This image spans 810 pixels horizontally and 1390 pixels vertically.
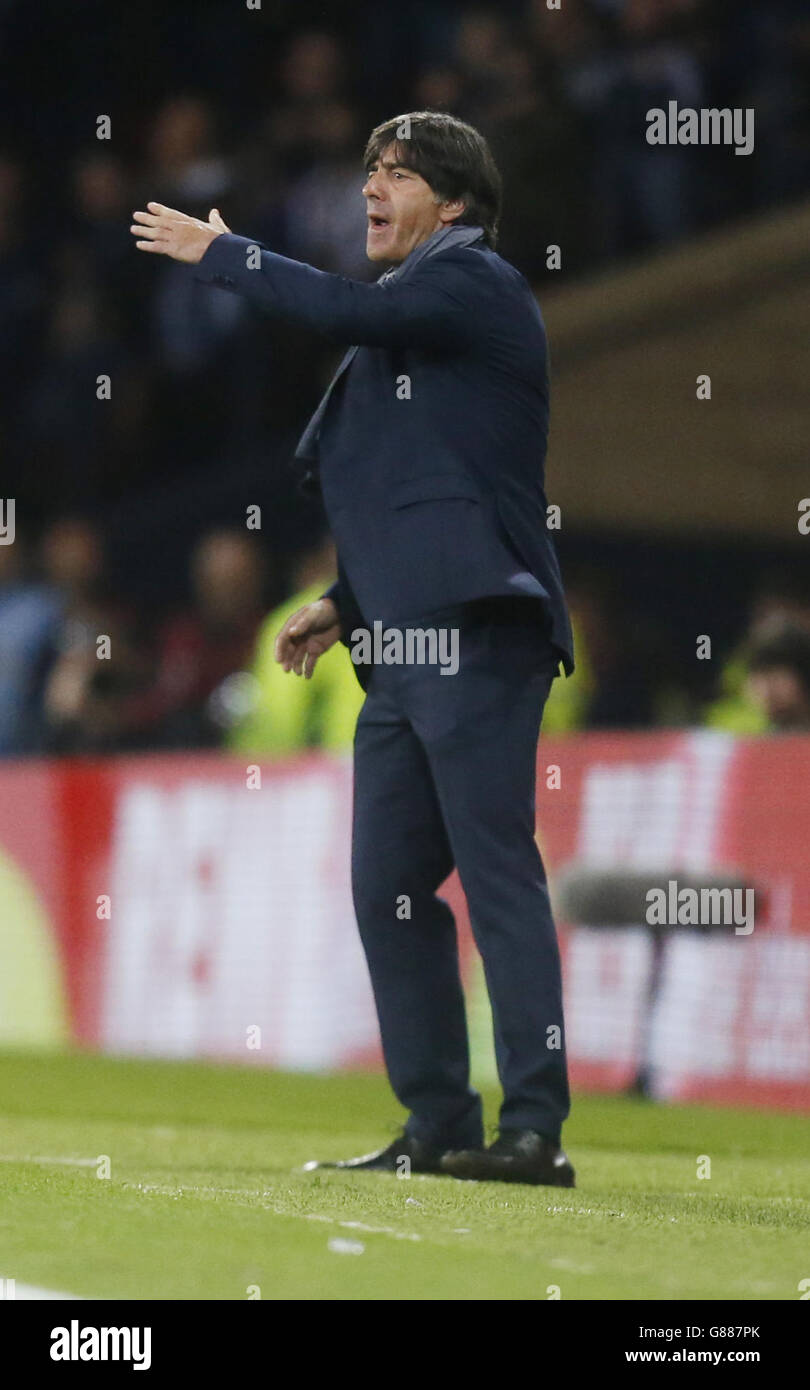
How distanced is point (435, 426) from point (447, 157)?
0.57 metres

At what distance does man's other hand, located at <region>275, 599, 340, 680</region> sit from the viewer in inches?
196

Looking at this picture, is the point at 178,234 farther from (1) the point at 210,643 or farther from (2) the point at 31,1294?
(1) the point at 210,643

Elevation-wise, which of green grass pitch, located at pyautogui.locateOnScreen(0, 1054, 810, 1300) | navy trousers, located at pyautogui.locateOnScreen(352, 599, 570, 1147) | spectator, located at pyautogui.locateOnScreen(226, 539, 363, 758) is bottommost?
green grass pitch, located at pyautogui.locateOnScreen(0, 1054, 810, 1300)

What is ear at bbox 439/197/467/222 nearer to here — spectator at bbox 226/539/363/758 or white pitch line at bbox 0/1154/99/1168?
white pitch line at bbox 0/1154/99/1168

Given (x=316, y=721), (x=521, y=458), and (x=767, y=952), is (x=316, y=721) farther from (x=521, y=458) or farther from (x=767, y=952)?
(x=521, y=458)

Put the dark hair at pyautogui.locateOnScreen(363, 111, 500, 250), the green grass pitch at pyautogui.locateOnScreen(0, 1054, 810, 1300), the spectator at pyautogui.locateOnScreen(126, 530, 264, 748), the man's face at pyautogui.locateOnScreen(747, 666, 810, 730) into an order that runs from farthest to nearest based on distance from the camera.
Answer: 1. the spectator at pyautogui.locateOnScreen(126, 530, 264, 748)
2. the man's face at pyautogui.locateOnScreen(747, 666, 810, 730)
3. the dark hair at pyautogui.locateOnScreen(363, 111, 500, 250)
4. the green grass pitch at pyautogui.locateOnScreen(0, 1054, 810, 1300)

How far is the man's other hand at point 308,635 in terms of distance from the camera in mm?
4984

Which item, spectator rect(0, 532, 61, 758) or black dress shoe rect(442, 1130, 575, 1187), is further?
spectator rect(0, 532, 61, 758)

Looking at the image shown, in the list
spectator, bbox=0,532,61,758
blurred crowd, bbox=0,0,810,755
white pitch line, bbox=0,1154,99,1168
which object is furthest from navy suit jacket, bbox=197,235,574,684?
spectator, bbox=0,532,61,758

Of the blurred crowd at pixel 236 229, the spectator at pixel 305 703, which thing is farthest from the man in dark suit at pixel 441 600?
the spectator at pixel 305 703

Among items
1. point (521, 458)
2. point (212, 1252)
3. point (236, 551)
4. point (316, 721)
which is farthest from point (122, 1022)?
point (212, 1252)

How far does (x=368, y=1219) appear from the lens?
389 centimetres

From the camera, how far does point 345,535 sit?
16.0 ft

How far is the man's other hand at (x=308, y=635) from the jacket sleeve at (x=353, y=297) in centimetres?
63
